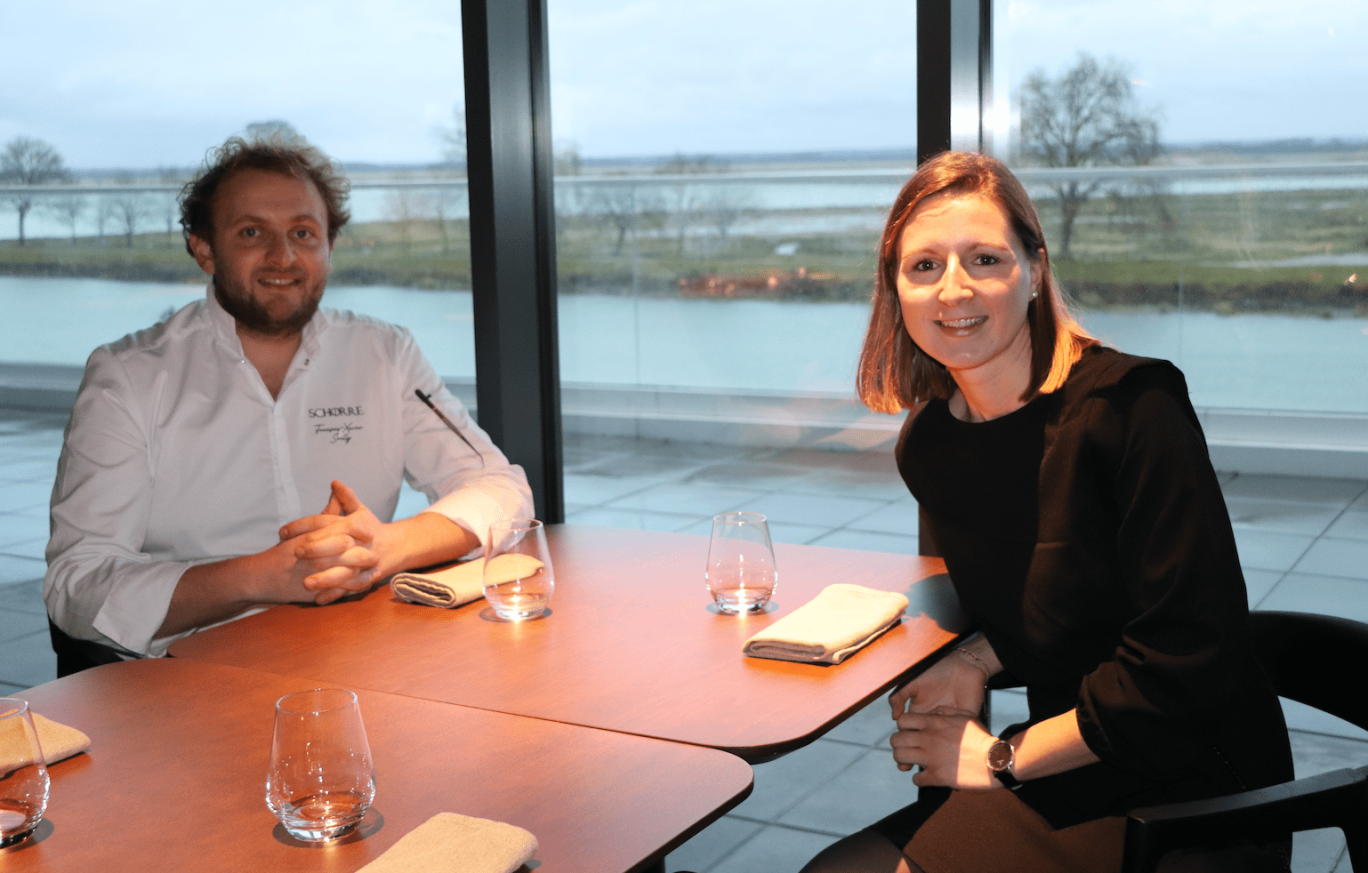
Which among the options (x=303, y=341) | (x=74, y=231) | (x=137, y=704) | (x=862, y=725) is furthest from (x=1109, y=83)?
(x=74, y=231)

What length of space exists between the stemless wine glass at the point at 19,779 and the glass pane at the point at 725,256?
2285 mm

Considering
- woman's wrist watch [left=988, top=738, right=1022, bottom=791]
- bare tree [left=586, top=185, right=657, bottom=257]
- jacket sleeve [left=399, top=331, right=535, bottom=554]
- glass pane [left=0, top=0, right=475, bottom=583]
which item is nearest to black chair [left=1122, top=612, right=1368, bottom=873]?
woman's wrist watch [left=988, top=738, right=1022, bottom=791]

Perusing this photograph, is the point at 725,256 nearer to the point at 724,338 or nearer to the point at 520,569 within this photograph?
the point at 724,338

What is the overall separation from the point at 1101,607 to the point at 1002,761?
0.23 metres

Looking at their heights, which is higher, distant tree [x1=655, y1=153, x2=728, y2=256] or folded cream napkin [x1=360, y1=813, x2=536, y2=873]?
distant tree [x1=655, y1=153, x2=728, y2=256]

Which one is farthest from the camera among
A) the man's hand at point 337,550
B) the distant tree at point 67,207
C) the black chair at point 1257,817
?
the distant tree at point 67,207

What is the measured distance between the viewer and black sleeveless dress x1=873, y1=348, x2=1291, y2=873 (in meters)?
1.41

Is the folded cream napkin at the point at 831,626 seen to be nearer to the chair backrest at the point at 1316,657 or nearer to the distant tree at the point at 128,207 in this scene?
the chair backrest at the point at 1316,657

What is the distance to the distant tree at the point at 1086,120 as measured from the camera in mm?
2877

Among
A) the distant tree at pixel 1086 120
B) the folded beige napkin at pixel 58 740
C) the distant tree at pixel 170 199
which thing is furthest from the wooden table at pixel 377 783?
the distant tree at pixel 170 199

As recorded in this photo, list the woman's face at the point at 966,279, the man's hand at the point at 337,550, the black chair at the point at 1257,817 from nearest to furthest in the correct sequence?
the black chair at the point at 1257,817
the woman's face at the point at 966,279
the man's hand at the point at 337,550

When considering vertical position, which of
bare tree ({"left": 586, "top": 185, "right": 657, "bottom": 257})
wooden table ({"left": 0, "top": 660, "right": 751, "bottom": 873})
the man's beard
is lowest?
wooden table ({"left": 0, "top": 660, "right": 751, "bottom": 873})

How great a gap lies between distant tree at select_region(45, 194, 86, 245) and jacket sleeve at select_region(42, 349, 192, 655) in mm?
2413

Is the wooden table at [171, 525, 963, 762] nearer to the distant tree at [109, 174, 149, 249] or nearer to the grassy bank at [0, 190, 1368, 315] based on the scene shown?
the grassy bank at [0, 190, 1368, 315]
